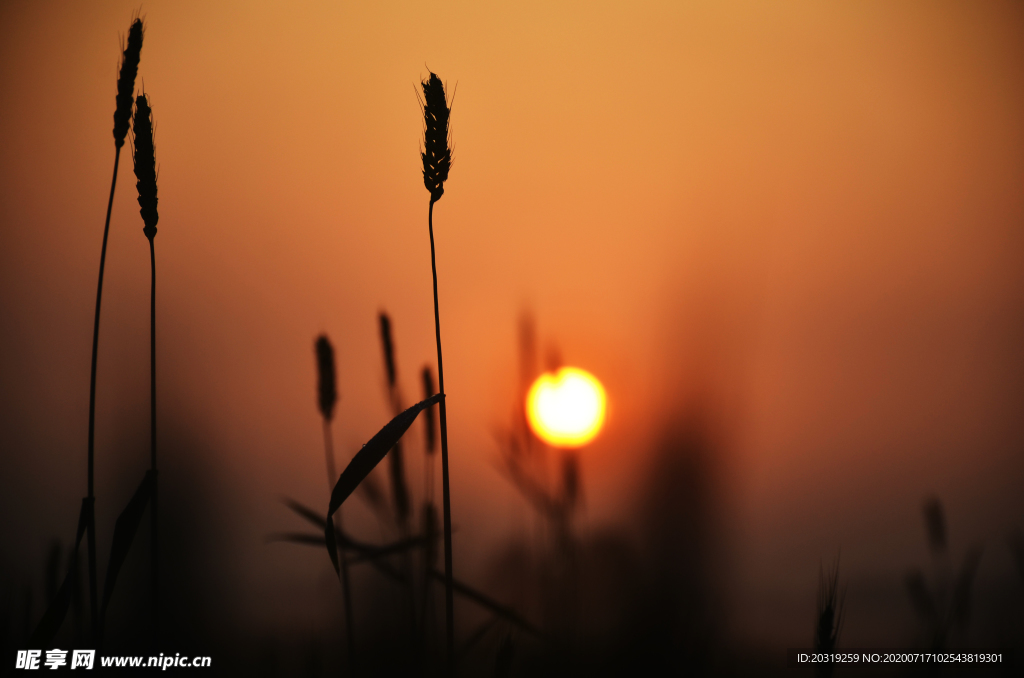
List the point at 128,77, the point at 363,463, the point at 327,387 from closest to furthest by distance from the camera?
the point at 363,463, the point at 128,77, the point at 327,387

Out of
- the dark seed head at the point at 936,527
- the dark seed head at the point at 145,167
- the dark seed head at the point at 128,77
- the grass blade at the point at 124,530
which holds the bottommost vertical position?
the dark seed head at the point at 936,527

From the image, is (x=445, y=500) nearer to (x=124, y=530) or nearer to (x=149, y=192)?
(x=124, y=530)

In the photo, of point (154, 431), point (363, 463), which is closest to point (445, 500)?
point (363, 463)

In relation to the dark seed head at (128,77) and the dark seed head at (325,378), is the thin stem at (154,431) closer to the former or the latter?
the dark seed head at (128,77)

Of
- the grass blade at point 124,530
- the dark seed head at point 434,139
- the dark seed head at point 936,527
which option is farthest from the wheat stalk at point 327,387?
the dark seed head at point 936,527

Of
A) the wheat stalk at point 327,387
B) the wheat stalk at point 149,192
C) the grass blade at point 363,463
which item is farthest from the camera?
the wheat stalk at point 327,387

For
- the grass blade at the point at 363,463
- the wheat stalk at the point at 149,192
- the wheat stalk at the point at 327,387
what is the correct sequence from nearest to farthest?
the grass blade at the point at 363,463 < the wheat stalk at the point at 149,192 < the wheat stalk at the point at 327,387
